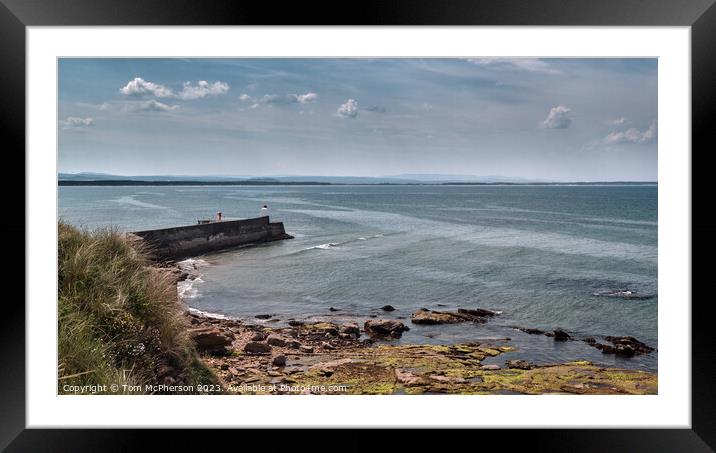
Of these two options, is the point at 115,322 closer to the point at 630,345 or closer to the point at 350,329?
the point at 350,329

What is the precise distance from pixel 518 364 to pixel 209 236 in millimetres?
12038

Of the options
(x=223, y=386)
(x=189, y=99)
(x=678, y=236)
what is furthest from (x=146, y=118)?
(x=678, y=236)

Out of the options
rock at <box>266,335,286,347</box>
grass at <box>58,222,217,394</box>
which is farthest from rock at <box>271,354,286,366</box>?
grass at <box>58,222,217,394</box>

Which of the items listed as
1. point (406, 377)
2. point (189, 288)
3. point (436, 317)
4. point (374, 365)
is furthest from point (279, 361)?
point (189, 288)

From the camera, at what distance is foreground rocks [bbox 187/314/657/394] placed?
5.97 m

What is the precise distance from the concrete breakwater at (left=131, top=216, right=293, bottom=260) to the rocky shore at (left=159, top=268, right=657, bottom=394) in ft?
17.4

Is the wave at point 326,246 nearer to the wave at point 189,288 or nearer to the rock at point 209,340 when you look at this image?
the wave at point 189,288

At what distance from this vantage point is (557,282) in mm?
15805

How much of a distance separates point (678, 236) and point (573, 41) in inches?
56.4

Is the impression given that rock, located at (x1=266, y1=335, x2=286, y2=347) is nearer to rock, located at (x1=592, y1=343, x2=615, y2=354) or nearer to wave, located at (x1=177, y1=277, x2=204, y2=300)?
wave, located at (x1=177, y1=277, x2=204, y2=300)

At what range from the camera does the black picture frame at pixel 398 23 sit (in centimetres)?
316

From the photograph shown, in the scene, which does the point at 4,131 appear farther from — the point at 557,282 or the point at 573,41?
the point at 557,282

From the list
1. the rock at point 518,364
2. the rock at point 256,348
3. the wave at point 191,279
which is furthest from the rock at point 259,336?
the rock at point 518,364

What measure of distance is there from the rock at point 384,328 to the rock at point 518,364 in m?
2.23
